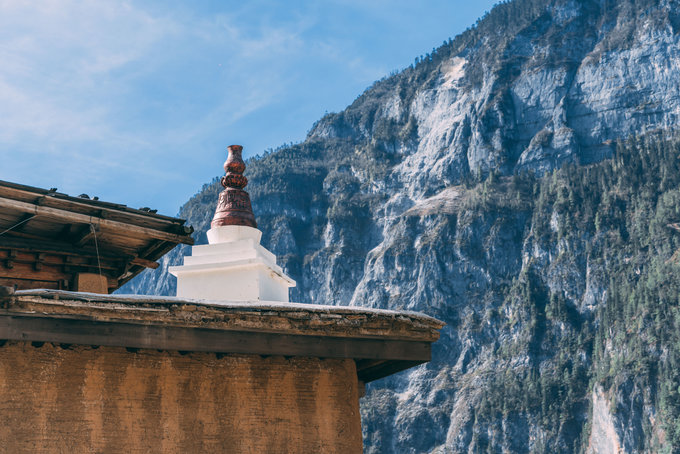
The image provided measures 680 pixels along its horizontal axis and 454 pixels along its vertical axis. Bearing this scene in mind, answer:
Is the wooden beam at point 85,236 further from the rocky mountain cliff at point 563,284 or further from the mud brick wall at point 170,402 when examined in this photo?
the rocky mountain cliff at point 563,284

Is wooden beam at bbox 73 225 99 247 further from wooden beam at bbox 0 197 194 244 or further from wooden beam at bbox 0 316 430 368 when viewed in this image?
wooden beam at bbox 0 316 430 368

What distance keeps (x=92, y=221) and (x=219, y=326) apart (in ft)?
10.2

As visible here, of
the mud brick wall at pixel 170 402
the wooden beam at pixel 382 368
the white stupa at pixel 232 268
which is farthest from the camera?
the white stupa at pixel 232 268

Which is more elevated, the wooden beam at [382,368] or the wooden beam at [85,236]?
the wooden beam at [85,236]

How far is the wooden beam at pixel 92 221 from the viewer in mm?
10695

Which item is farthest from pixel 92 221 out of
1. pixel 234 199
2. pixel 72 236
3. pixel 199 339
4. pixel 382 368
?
pixel 382 368

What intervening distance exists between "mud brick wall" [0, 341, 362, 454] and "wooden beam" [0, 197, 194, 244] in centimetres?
246

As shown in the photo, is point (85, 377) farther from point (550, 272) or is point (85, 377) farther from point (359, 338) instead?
point (550, 272)

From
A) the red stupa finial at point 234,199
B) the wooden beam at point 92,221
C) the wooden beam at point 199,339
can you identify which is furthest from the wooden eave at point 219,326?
the red stupa finial at point 234,199

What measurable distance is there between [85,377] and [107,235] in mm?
3516

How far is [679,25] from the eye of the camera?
627 ft

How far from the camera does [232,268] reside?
40.7 ft

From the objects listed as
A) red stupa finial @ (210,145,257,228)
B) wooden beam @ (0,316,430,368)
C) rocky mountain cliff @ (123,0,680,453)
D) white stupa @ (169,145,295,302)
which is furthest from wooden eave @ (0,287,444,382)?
rocky mountain cliff @ (123,0,680,453)

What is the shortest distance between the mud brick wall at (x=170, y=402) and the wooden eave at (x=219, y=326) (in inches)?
18.0
